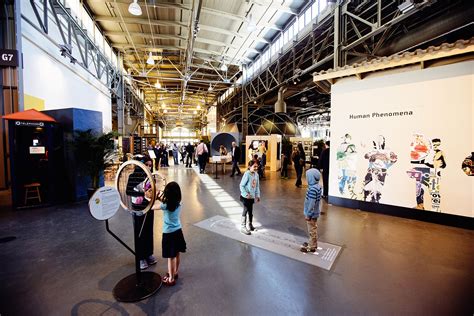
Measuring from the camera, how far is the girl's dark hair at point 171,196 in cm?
221

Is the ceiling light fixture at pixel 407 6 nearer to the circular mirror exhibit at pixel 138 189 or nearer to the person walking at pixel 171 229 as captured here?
the person walking at pixel 171 229

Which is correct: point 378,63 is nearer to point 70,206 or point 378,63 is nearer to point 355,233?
point 355,233

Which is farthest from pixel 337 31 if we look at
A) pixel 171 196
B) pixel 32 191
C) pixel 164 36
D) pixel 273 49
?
pixel 32 191

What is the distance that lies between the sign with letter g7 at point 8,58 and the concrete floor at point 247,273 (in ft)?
11.7

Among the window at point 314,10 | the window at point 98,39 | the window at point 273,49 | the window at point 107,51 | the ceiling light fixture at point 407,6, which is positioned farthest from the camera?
the window at point 273,49

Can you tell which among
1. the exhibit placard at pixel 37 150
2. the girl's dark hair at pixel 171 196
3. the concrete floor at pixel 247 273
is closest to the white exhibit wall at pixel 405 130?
the concrete floor at pixel 247 273

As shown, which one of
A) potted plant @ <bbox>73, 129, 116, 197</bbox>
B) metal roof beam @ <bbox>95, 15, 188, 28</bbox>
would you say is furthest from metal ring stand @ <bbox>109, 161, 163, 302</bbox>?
metal roof beam @ <bbox>95, 15, 188, 28</bbox>

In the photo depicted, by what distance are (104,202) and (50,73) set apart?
668 centimetres

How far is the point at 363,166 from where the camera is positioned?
16.5ft

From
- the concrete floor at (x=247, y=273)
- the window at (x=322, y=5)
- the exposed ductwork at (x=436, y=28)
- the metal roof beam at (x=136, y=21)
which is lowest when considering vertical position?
the concrete floor at (x=247, y=273)

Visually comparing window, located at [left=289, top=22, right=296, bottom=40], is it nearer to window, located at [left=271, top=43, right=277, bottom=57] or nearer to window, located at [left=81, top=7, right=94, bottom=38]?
window, located at [left=271, top=43, right=277, bottom=57]

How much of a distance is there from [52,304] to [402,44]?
780 centimetres

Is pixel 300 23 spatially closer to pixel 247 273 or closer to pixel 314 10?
pixel 314 10

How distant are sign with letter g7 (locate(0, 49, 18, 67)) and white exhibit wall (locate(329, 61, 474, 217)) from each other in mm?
7735
